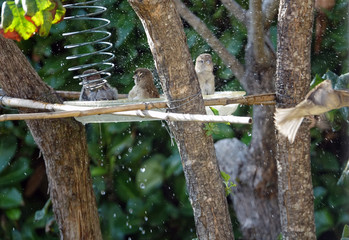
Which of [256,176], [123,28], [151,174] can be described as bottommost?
[256,176]

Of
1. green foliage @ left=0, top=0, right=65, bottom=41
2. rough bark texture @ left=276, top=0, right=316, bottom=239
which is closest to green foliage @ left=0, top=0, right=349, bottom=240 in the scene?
rough bark texture @ left=276, top=0, right=316, bottom=239

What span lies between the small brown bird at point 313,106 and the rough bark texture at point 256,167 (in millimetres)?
2050

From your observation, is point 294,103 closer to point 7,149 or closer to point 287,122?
point 287,122

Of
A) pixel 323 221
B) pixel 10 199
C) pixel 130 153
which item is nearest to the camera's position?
pixel 323 221

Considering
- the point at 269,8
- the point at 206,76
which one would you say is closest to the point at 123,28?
the point at 206,76

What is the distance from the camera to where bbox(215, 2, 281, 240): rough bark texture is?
386cm

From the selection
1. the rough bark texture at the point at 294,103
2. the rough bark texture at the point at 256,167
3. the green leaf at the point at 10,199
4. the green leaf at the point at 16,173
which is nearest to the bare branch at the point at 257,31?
the rough bark texture at the point at 256,167

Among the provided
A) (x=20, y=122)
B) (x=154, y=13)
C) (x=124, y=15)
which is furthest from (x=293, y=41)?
(x=20, y=122)

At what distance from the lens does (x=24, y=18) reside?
2.18 metres

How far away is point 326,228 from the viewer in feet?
14.2

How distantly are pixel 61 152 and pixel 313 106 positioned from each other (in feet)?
6.47

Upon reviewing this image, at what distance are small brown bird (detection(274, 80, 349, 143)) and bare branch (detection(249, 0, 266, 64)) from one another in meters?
1.91

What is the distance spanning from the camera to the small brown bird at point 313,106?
175 cm

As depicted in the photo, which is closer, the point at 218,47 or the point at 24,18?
the point at 24,18
